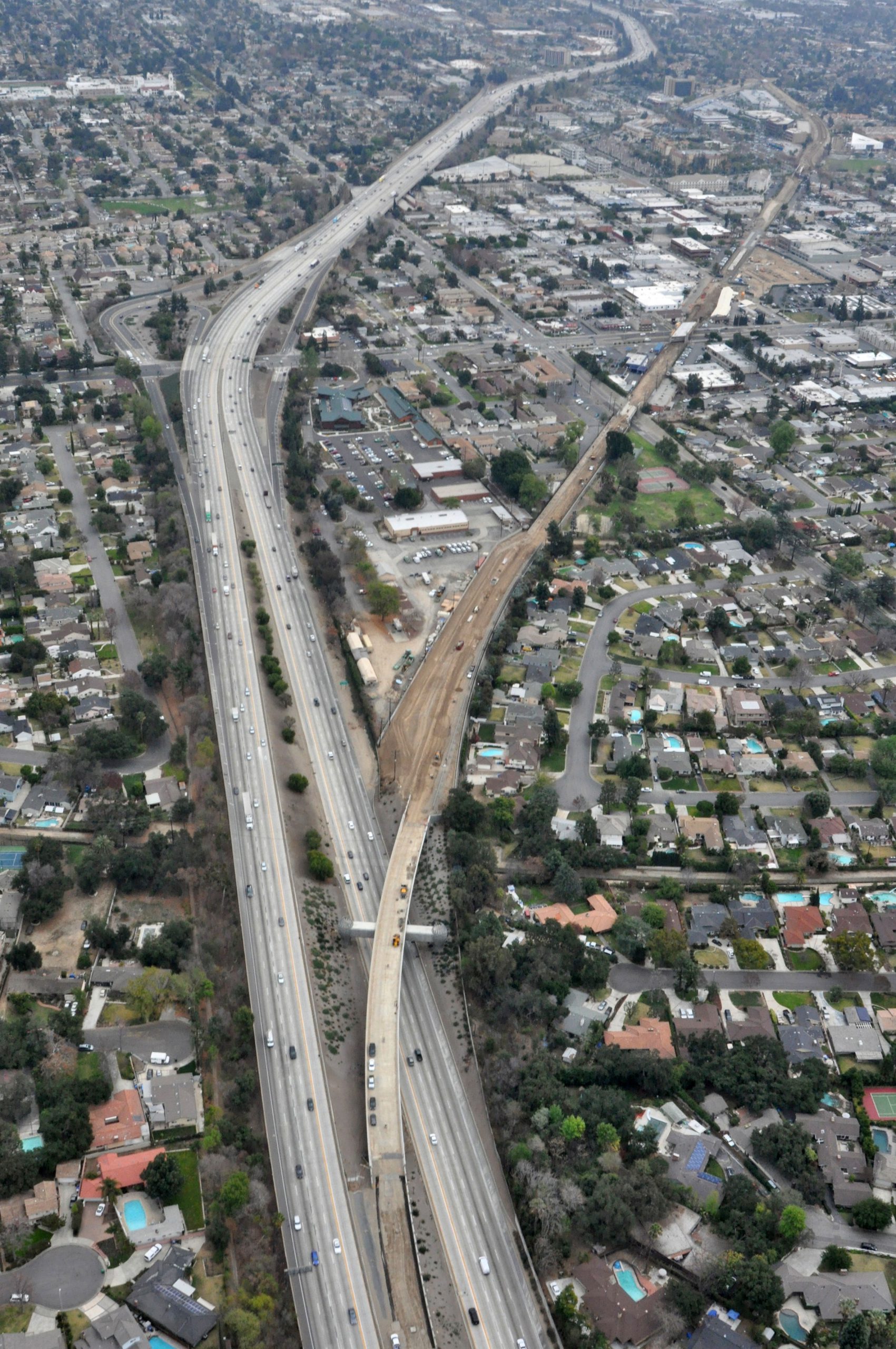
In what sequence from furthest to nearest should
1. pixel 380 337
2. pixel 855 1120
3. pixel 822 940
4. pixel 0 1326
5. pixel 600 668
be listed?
pixel 380 337 → pixel 600 668 → pixel 822 940 → pixel 855 1120 → pixel 0 1326

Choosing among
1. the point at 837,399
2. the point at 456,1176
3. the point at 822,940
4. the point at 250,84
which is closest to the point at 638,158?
the point at 250,84

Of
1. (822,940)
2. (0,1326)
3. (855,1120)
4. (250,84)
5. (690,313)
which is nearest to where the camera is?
(0,1326)

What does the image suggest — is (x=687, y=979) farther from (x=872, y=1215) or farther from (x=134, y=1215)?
(x=134, y=1215)

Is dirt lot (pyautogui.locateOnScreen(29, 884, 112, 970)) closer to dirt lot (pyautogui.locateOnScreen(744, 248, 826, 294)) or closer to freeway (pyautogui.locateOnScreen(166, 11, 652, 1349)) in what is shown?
freeway (pyautogui.locateOnScreen(166, 11, 652, 1349))

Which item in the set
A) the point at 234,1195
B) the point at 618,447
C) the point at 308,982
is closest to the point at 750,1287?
the point at 234,1195

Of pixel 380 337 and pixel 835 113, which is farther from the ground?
pixel 835 113

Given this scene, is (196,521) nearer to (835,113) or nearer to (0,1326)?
(0,1326)
